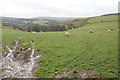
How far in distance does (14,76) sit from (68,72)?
8.43 meters

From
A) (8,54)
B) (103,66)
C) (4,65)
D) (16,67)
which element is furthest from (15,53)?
(103,66)

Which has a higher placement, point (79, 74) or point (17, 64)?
point (79, 74)

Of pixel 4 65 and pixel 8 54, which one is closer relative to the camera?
pixel 4 65

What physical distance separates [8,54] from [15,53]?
1.55 metres

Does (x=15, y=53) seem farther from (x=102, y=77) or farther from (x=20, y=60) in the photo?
(x=102, y=77)

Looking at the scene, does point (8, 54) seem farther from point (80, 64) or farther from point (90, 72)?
point (90, 72)

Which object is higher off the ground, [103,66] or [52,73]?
[103,66]

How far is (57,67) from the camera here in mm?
14055

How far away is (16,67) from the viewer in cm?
1577

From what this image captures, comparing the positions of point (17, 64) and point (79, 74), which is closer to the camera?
point (79, 74)

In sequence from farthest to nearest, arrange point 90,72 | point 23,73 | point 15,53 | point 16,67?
point 15,53 < point 16,67 < point 23,73 < point 90,72

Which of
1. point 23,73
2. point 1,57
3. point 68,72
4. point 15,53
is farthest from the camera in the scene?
point 15,53

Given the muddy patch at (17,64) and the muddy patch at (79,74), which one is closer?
the muddy patch at (79,74)

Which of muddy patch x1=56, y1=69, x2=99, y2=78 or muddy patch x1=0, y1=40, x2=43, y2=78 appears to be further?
muddy patch x1=0, y1=40, x2=43, y2=78
